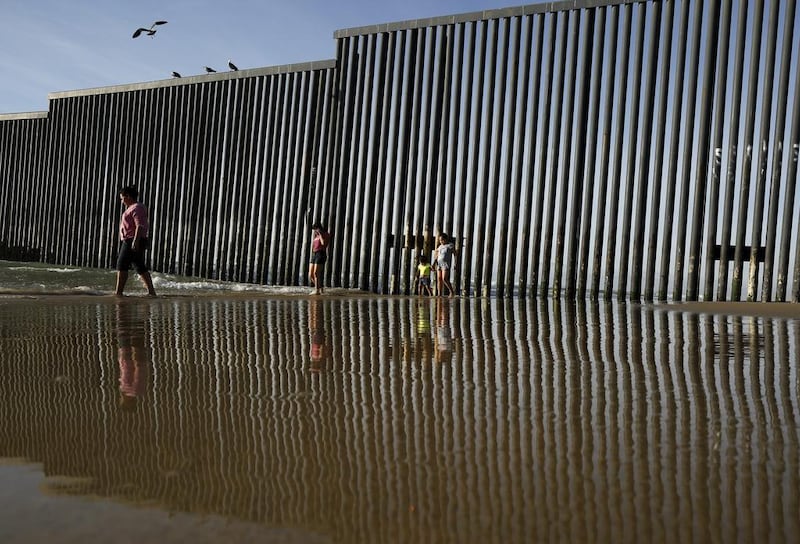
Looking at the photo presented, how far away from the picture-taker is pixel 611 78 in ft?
27.7

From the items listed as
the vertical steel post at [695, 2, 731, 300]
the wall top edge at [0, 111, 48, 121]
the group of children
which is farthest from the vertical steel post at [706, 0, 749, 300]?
the wall top edge at [0, 111, 48, 121]

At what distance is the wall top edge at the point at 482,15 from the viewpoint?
8633 millimetres

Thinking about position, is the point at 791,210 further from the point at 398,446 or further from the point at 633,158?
the point at 398,446

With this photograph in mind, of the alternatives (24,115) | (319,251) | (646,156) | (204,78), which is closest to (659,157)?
(646,156)

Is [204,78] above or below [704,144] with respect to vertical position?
above

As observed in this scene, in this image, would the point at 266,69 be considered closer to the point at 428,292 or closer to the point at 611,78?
the point at 428,292

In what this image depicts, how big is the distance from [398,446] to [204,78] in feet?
42.1

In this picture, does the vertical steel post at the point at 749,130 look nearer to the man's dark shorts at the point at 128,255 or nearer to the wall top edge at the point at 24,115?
the man's dark shorts at the point at 128,255

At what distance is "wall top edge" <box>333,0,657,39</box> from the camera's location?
863 centimetres

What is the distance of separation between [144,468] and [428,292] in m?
8.78

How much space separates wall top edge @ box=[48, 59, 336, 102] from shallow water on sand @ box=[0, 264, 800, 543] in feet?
31.6

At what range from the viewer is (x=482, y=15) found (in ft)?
30.9

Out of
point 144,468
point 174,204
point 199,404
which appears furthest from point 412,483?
point 174,204

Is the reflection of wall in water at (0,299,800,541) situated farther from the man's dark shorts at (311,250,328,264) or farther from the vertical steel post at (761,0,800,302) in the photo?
the man's dark shorts at (311,250,328,264)
